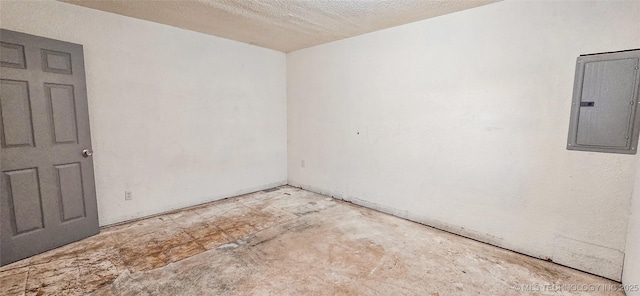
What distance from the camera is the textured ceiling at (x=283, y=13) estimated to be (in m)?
2.73

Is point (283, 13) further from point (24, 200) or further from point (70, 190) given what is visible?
point (24, 200)

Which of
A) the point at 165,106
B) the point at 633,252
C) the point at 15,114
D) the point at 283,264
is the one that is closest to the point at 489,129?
the point at 633,252

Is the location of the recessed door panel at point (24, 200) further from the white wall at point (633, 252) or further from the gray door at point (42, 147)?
the white wall at point (633, 252)

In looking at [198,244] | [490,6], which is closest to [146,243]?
[198,244]

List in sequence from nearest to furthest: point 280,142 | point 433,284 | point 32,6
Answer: point 433,284 < point 32,6 < point 280,142

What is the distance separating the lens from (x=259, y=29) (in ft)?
11.7

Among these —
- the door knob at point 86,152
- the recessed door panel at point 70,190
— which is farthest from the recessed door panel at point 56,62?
the recessed door panel at point 70,190

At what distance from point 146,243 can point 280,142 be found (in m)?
2.76

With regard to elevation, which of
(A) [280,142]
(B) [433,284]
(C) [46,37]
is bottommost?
(B) [433,284]

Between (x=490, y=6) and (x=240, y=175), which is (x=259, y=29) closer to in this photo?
(x=240, y=175)

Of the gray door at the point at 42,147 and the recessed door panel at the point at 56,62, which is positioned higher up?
the recessed door panel at the point at 56,62

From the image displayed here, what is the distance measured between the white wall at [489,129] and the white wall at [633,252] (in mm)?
99

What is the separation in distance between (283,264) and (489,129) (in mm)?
2507

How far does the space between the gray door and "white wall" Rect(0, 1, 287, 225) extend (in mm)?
268
